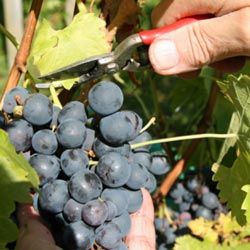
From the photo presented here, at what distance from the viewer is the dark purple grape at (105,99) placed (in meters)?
1.08

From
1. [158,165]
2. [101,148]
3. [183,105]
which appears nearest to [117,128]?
[101,148]

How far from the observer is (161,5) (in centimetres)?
137

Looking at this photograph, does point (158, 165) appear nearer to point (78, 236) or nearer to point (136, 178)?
point (136, 178)

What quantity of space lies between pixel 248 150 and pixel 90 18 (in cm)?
42

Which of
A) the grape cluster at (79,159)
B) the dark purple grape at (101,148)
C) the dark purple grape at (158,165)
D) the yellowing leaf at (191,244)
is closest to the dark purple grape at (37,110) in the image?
the grape cluster at (79,159)

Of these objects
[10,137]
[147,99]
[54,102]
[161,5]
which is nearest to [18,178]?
[10,137]

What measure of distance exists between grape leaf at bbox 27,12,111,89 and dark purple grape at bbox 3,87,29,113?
10 centimetres

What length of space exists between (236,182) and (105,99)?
1.26ft

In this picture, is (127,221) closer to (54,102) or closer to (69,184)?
(69,184)

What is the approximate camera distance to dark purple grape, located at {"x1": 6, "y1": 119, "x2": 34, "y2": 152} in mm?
1050

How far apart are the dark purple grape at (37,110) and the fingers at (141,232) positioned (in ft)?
1.07

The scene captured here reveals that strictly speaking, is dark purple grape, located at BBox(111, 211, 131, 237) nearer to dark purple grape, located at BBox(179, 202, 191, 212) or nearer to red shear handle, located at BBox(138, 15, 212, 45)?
red shear handle, located at BBox(138, 15, 212, 45)

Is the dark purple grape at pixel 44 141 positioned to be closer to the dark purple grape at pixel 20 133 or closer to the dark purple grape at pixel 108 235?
the dark purple grape at pixel 20 133

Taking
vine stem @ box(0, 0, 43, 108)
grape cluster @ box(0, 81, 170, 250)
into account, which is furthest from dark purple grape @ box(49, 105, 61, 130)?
vine stem @ box(0, 0, 43, 108)
